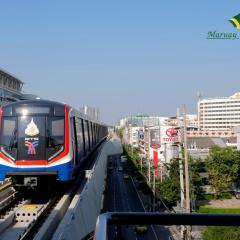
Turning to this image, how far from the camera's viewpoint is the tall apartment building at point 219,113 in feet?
438

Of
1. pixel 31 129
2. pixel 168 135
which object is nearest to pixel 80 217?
pixel 31 129

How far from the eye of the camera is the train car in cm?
1154

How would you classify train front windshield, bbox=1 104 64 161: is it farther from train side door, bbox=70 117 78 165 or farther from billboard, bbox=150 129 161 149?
billboard, bbox=150 129 161 149

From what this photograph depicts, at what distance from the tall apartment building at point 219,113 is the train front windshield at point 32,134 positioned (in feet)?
406

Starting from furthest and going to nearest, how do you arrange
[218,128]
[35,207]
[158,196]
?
[218,128]
[158,196]
[35,207]

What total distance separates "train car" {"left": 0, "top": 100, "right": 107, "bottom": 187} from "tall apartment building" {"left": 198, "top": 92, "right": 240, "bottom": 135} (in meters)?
124

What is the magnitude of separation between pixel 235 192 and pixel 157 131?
16.6m

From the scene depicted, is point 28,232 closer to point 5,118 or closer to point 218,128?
point 5,118

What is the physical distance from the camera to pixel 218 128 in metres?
139

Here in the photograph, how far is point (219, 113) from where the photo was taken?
137750 mm

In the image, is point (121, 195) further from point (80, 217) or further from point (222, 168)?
point (80, 217)

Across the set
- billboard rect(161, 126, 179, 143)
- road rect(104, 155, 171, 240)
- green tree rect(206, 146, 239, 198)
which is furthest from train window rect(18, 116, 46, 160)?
green tree rect(206, 146, 239, 198)

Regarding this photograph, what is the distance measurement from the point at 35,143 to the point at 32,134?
0.91ft

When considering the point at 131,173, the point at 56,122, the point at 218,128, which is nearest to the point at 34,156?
the point at 56,122
